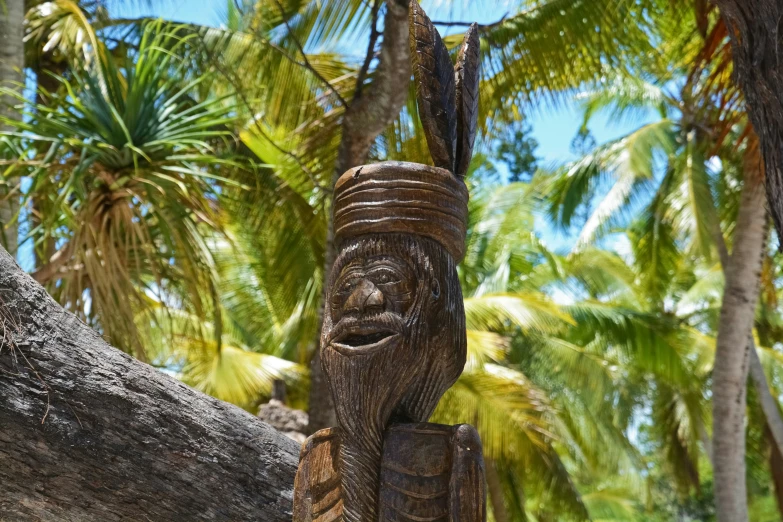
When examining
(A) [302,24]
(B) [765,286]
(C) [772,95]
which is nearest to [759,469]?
(B) [765,286]

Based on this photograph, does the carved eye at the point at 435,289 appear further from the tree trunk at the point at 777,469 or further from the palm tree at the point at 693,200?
the tree trunk at the point at 777,469

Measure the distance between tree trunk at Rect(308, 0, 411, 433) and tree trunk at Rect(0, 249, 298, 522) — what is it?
237cm

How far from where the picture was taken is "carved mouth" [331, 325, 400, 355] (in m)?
2.50

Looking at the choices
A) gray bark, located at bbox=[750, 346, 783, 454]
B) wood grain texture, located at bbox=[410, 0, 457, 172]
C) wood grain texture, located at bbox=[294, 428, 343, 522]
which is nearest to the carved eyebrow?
wood grain texture, located at bbox=[410, 0, 457, 172]

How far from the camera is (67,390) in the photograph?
9.37ft

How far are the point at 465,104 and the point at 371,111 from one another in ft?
9.69

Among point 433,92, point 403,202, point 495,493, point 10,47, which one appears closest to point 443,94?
point 433,92

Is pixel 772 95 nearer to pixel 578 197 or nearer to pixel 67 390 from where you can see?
pixel 67 390

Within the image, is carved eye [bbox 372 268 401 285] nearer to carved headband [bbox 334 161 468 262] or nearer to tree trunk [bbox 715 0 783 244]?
carved headband [bbox 334 161 468 262]

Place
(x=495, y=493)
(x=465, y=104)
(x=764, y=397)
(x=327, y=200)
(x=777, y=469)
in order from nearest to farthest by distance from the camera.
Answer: (x=465, y=104) → (x=327, y=200) → (x=764, y=397) → (x=495, y=493) → (x=777, y=469)

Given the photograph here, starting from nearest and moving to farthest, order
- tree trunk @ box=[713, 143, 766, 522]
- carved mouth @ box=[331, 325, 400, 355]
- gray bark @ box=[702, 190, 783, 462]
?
carved mouth @ box=[331, 325, 400, 355] → tree trunk @ box=[713, 143, 766, 522] → gray bark @ box=[702, 190, 783, 462]

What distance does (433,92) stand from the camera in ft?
9.24

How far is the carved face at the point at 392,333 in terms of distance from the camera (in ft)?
8.26

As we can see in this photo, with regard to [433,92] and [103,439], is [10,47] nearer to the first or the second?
[103,439]
